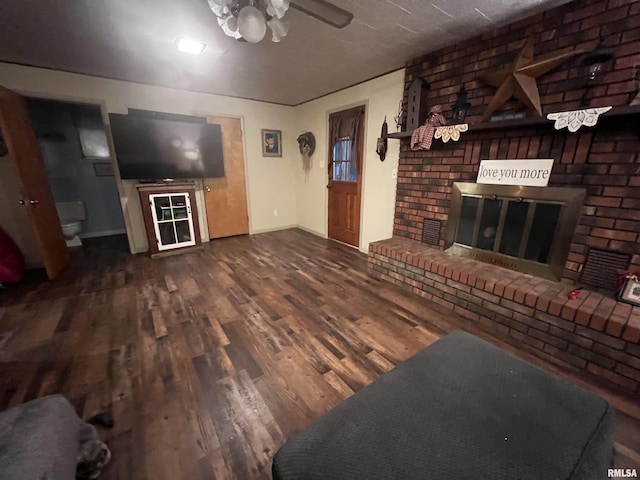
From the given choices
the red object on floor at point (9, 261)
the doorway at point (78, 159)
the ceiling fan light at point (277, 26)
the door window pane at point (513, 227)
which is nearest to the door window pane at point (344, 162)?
the door window pane at point (513, 227)

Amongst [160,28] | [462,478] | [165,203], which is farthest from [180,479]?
[165,203]

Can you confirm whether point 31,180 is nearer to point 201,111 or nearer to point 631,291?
point 201,111

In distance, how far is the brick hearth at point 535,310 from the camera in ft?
4.85

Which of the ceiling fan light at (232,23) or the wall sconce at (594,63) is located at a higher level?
the ceiling fan light at (232,23)

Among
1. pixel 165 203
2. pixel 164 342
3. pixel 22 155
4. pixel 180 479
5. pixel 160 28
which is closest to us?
pixel 180 479

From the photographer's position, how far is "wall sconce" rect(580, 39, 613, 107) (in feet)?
5.17

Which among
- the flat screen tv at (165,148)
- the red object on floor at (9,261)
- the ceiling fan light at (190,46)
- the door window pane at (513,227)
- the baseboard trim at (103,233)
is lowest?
the baseboard trim at (103,233)

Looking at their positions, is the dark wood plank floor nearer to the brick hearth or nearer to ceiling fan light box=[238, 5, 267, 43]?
the brick hearth

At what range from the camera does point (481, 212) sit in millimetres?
2365

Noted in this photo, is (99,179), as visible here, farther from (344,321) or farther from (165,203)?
(344,321)

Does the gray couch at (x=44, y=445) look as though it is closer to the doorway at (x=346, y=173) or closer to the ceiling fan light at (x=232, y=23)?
the ceiling fan light at (x=232, y=23)

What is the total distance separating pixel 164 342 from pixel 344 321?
138cm

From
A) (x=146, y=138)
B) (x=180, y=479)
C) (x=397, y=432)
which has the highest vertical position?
(x=146, y=138)

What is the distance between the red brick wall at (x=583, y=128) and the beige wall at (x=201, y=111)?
117 inches
